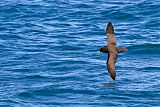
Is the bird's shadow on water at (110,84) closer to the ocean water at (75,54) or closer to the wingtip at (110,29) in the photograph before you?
the ocean water at (75,54)

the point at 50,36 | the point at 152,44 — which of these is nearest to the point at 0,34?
the point at 50,36

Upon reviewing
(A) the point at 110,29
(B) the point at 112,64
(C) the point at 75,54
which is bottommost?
(B) the point at 112,64

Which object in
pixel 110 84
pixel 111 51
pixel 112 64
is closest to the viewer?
pixel 112 64

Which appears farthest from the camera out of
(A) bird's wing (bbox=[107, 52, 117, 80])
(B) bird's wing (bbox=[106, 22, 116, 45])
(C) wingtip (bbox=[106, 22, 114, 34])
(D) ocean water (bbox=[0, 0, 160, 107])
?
(C) wingtip (bbox=[106, 22, 114, 34])

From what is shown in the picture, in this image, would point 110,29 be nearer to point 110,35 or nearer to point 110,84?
point 110,35

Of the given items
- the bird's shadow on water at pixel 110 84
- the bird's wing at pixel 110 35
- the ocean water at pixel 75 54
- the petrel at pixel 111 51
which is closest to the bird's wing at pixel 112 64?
the petrel at pixel 111 51

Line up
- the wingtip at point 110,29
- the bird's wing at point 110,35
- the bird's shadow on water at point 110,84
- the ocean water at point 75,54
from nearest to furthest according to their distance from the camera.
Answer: the ocean water at point 75,54 → the bird's wing at point 110,35 → the wingtip at point 110,29 → the bird's shadow on water at point 110,84

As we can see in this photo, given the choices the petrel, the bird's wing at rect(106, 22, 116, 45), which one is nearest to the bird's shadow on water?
the petrel

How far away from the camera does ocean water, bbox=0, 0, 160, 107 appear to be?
23031mm

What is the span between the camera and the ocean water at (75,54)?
23031 millimetres

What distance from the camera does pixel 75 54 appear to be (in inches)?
1072

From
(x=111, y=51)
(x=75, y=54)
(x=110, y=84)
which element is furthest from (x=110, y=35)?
(x=75, y=54)

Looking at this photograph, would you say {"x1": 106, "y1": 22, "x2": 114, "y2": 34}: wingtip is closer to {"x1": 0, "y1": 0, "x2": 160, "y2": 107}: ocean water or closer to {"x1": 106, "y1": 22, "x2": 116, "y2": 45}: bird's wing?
{"x1": 106, "y1": 22, "x2": 116, "y2": 45}: bird's wing

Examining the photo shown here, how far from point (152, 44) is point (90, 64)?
3.16 meters
